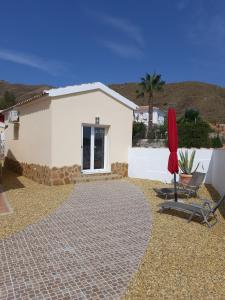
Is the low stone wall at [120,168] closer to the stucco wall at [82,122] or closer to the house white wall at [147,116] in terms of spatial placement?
the stucco wall at [82,122]

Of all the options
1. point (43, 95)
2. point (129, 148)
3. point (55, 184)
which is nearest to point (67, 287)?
point (55, 184)

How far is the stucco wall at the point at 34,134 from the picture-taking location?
13250mm

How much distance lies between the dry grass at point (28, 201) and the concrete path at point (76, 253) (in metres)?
0.38

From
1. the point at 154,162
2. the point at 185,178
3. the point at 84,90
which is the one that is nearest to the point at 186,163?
the point at 185,178

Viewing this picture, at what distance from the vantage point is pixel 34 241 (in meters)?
6.08

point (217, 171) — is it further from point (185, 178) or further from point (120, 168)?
point (120, 168)

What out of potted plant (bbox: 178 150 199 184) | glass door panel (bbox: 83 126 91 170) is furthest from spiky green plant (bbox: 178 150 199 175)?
glass door panel (bbox: 83 126 91 170)

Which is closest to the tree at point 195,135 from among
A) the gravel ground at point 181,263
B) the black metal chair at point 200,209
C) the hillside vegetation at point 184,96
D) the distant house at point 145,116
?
the black metal chair at point 200,209

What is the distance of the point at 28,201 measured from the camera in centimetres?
968

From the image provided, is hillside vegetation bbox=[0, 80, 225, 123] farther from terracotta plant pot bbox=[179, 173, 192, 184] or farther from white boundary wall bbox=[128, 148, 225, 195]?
terracotta plant pot bbox=[179, 173, 192, 184]

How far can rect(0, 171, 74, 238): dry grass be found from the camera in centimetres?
725

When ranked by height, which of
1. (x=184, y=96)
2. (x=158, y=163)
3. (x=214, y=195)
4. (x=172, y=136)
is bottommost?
(x=214, y=195)

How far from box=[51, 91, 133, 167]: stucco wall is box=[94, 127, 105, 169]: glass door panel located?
1.32ft

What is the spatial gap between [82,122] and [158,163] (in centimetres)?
477
